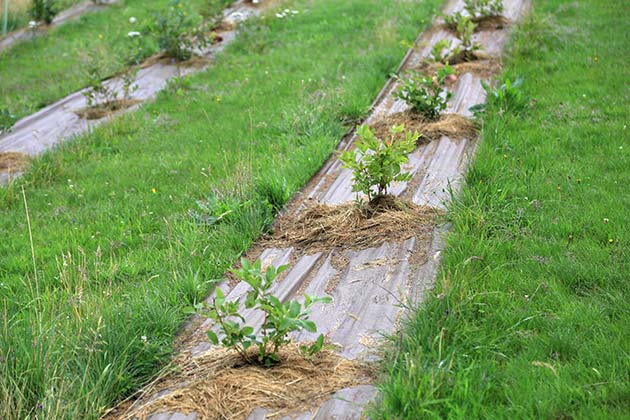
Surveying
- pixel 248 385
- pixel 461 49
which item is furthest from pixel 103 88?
pixel 248 385

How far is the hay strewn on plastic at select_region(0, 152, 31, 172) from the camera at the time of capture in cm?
750

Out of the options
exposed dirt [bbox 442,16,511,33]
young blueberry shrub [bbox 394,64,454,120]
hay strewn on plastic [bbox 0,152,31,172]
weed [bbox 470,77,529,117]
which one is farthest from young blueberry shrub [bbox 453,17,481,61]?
hay strewn on plastic [bbox 0,152,31,172]

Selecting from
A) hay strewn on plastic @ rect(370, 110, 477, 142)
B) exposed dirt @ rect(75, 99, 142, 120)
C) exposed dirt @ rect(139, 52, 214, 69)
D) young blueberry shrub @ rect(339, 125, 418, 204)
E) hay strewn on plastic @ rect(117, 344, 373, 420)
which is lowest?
exposed dirt @ rect(139, 52, 214, 69)

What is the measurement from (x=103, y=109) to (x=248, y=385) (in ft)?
21.6

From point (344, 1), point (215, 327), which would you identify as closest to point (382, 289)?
point (215, 327)

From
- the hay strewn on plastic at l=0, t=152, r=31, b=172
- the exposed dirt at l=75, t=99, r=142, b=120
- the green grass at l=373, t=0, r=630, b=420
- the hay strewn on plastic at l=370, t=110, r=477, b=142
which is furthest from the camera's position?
the exposed dirt at l=75, t=99, r=142, b=120

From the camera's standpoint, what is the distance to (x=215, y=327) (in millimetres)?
4238

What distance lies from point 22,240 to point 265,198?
1.94 metres

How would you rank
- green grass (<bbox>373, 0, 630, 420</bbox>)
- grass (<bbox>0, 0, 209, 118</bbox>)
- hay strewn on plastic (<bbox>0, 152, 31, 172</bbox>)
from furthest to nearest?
grass (<bbox>0, 0, 209, 118</bbox>) → hay strewn on plastic (<bbox>0, 152, 31, 172</bbox>) → green grass (<bbox>373, 0, 630, 420</bbox>)

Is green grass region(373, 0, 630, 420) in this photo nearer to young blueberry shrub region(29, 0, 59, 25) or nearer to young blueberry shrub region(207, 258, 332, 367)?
young blueberry shrub region(207, 258, 332, 367)

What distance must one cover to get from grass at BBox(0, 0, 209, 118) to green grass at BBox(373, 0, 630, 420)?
6.23 meters

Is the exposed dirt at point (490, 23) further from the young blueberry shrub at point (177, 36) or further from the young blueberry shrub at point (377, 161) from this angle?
the young blueberry shrub at point (377, 161)

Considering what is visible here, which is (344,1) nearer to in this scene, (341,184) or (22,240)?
(341,184)

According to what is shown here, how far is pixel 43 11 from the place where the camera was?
1326 cm
